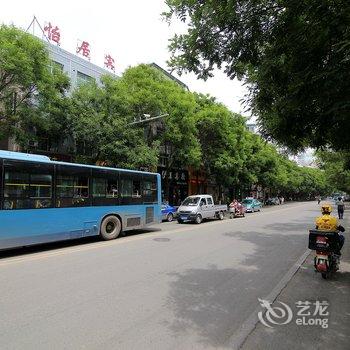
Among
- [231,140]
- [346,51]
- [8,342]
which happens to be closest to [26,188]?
[8,342]

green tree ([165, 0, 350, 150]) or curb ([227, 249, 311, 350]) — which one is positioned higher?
green tree ([165, 0, 350, 150])

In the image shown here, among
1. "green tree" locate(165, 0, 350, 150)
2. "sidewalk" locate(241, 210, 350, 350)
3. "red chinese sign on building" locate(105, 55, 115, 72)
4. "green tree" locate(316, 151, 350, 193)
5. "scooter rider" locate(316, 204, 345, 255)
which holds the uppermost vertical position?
"red chinese sign on building" locate(105, 55, 115, 72)

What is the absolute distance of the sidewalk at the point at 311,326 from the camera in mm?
4941

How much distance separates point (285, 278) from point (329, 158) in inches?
867

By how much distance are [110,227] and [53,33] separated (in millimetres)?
18979

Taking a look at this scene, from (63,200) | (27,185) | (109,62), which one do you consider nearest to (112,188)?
(63,200)

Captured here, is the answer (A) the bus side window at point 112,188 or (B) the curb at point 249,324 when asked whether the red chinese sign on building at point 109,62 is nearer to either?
(A) the bus side window at point 112,188

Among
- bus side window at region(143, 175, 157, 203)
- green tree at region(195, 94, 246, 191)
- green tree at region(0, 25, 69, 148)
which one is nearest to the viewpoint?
bus side window at region(143, 175, 157, 203)

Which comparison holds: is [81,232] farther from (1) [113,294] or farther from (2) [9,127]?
(2) [9,127]

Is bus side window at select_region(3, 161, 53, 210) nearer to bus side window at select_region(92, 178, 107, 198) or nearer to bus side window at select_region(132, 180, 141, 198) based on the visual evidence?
bus side window at select_region(92, 178, 107, 198)

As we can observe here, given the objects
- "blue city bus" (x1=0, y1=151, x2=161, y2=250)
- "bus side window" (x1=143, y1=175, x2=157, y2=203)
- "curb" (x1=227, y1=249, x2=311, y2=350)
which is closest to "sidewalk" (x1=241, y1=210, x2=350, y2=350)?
"curb" (x1=227, y1=249, x2=311, y2=350)

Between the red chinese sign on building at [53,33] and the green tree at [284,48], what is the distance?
81.5 feet

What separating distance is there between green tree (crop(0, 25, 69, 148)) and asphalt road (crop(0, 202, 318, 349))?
31.7ft

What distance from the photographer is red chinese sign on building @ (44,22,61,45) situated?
2770cm
